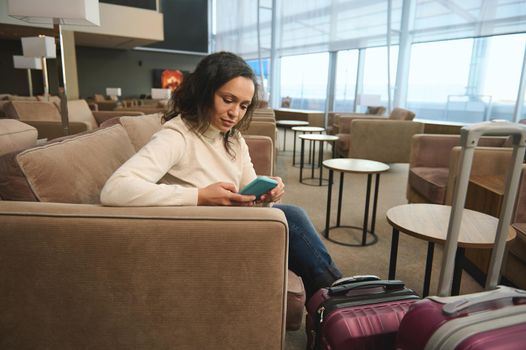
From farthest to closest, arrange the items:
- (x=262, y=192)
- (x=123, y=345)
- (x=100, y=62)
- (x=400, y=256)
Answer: (x=100, y=62), (x=400, y=256), (x=262, y=192), (x=123, y=345)

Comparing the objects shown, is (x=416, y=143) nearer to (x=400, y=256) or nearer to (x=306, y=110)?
(x=400, y=256)

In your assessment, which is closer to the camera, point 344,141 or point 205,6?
point 344,141

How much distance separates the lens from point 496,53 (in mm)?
5152

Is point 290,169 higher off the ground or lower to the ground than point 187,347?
lower

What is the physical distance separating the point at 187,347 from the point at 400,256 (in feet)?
5.92

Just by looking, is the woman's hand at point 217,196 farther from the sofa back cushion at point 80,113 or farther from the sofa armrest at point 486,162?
the sofa back cushion at point 80,113

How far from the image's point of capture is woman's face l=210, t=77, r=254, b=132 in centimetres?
123

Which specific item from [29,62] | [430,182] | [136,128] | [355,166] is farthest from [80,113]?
[430,182]

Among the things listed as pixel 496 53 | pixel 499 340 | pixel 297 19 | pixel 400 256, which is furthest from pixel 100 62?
pixel 499 340

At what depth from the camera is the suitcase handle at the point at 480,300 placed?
2.43ft

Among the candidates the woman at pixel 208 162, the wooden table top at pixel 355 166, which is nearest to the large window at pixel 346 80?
the wooden table top at pixel 355 166

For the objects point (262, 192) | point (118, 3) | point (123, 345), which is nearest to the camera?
point (123, 345)

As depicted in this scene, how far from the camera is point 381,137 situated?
4.83m

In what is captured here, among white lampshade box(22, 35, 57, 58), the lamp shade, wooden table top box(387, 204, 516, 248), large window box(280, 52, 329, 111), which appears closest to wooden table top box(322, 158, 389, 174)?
wooden table top box(387, 204, 516, 248)
